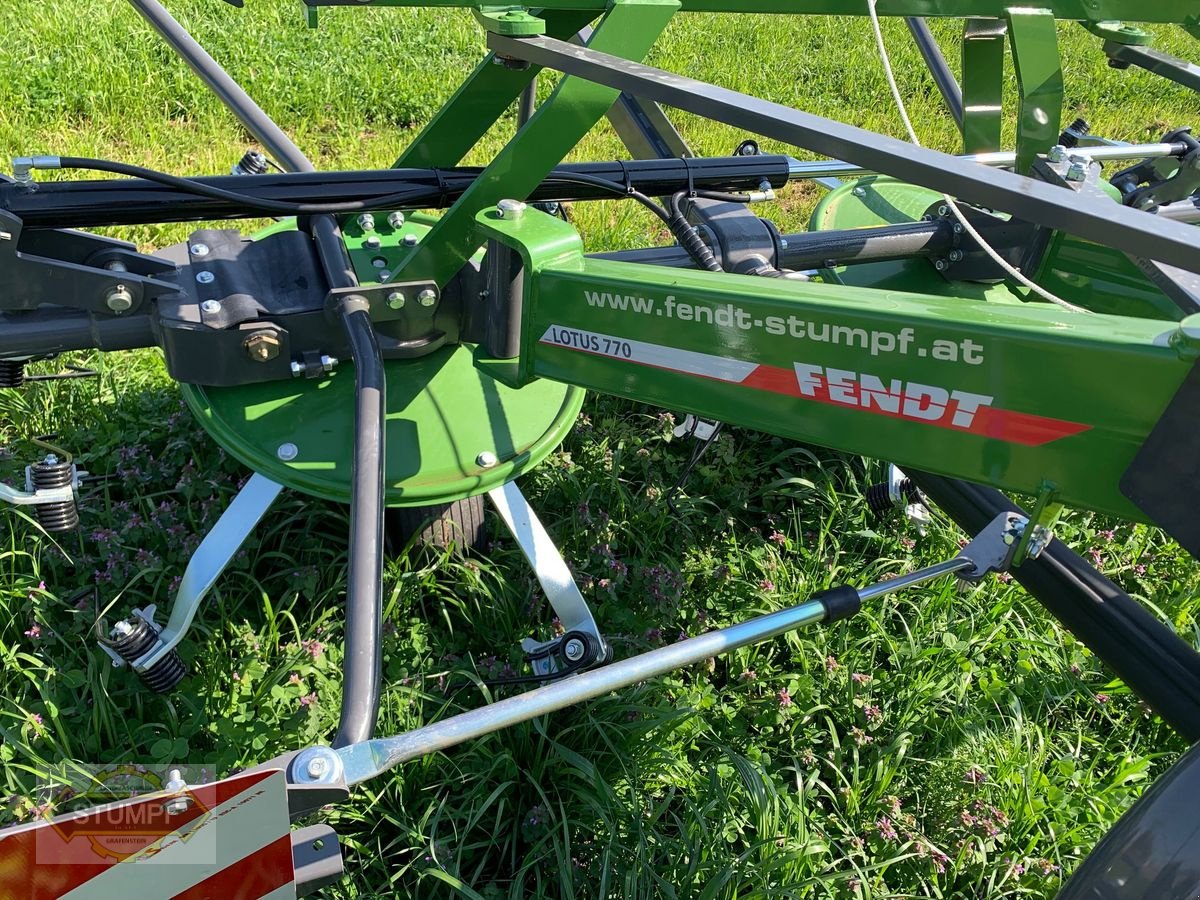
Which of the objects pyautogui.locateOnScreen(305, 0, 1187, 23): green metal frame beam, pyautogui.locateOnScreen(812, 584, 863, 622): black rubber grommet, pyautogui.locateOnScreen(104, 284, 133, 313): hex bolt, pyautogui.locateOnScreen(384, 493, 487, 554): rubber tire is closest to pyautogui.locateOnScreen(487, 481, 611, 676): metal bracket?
pyautogui.locateOnScreen(384, 493, 487, 554): rubber tire

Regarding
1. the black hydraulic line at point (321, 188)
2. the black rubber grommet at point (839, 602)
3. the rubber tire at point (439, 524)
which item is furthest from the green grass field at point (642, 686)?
the black hydraulic line at point (321, 188)

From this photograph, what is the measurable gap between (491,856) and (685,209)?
55.6 inches

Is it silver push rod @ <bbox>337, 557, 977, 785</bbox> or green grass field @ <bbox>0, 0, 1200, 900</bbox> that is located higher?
silver push rod @ <bbox>337, 557, 977, 785</bbox>

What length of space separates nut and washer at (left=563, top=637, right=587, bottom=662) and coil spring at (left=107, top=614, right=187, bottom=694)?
78 cm

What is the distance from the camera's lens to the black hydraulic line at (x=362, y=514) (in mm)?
1349

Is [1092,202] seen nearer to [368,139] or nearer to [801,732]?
[801,732]

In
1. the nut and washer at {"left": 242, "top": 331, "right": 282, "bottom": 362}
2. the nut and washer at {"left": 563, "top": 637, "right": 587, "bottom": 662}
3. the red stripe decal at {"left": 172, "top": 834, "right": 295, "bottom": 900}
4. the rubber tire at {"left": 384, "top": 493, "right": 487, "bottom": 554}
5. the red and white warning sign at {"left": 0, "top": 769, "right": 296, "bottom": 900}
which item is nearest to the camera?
the red and white warning sign at {"left": 0, "top": 769, "right": 296, "bottom": 900}

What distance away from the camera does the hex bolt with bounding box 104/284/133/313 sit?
1.85 metres

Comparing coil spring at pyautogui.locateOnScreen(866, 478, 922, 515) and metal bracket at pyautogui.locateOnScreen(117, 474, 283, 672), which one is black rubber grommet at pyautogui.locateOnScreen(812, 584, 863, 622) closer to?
coil spring at pyautogui.locateOnScreen(866, 478, 922, 515)

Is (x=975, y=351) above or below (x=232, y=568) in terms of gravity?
above

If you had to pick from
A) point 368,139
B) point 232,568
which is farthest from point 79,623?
point 368,139

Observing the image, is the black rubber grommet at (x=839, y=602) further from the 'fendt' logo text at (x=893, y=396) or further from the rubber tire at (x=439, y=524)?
the rubber tire at (x=439, y=524)

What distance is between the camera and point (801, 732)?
228 cm

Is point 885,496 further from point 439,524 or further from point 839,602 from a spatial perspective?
point 439,524
